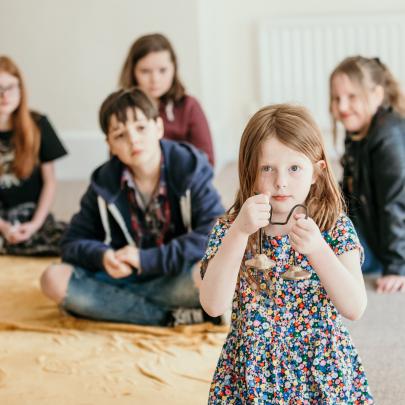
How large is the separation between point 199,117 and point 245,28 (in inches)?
62.6

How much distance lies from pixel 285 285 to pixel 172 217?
814 millimetres

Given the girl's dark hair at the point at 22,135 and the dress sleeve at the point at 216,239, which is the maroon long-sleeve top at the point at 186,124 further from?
the dress sleeve at the point at 216,239

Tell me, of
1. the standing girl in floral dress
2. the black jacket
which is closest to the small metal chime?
the standing girl in floral dress

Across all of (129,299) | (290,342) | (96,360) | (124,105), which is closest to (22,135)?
(124,105)

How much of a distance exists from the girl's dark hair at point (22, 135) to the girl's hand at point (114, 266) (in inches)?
34.3

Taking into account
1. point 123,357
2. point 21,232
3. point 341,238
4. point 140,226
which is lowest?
point 123,357

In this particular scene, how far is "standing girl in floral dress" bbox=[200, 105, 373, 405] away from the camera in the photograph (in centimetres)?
118

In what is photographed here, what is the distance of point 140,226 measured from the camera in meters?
2.03

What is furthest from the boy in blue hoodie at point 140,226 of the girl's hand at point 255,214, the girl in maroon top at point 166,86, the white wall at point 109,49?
the white wall at point 109,49

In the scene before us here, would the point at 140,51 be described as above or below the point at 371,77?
above

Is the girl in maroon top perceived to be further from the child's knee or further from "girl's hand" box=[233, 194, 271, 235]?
"girl's hand" box=[233, 194, 271, 235]

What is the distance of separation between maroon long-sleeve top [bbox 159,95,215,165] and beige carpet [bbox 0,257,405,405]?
0.81 metres

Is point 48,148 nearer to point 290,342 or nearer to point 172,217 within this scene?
point 172,217

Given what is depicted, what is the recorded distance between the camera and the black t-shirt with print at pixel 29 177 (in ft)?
8.80
